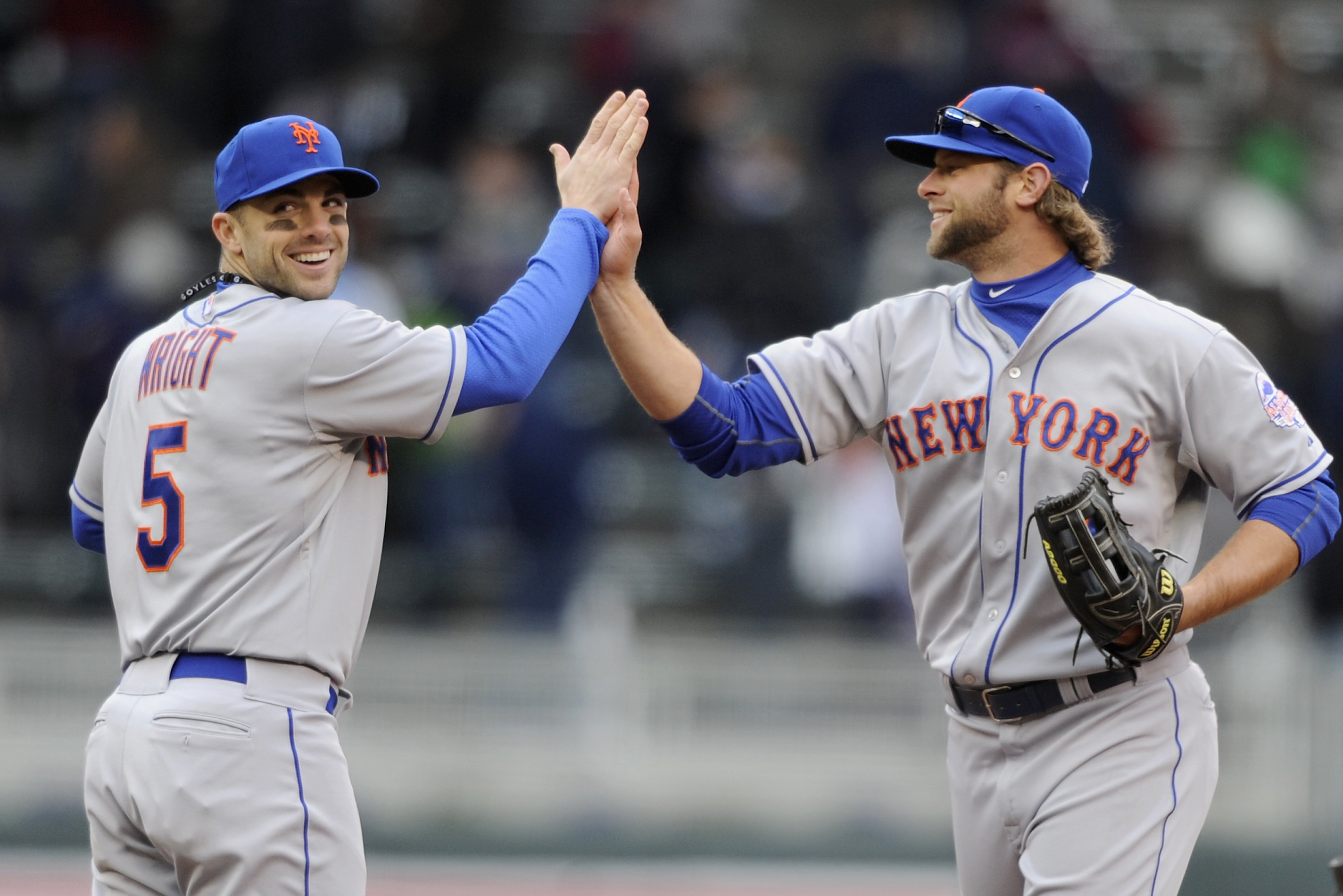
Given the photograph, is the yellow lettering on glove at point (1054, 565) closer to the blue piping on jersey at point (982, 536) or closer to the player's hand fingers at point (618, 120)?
the blue piping on jersey at point (982, 536)

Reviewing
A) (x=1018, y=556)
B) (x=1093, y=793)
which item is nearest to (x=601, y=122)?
(x=1018, y=556)

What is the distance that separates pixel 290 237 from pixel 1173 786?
2.18 meters

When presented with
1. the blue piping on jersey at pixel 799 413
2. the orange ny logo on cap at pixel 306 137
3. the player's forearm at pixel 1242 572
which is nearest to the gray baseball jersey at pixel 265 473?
the orange ny logo on cap at pixel 306 137

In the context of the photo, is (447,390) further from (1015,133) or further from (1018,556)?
(1015,133)

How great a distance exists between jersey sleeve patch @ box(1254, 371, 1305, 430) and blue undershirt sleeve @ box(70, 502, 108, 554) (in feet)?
8.54

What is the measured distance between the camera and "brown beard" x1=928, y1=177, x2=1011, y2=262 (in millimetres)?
4035

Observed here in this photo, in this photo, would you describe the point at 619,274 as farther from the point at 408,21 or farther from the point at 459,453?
the point at 408,21

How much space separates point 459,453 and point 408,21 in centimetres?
377

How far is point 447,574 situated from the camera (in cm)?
895

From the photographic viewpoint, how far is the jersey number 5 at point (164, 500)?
3.46 m

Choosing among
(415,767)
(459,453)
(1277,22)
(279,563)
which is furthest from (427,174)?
(279,563)

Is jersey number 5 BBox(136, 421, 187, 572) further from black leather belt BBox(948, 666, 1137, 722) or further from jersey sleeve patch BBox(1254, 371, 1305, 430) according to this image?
jersey sleeve patch BBox(1254, 371, 1305, 430)

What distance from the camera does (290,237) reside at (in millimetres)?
3604

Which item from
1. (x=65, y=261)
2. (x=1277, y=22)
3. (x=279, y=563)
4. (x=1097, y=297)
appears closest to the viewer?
(x=279, y=563)
